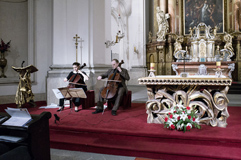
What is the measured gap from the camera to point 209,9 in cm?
1277

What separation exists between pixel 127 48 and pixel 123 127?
10948mm

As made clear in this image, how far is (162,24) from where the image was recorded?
12961 mm

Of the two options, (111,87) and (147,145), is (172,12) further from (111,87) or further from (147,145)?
(147,145)

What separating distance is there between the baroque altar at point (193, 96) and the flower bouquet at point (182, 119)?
0.90 feet

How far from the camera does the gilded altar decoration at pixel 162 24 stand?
12898 millimetres

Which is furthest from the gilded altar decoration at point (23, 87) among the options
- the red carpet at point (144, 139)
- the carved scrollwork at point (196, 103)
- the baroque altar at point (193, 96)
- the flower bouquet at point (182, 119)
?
the flower bouquet at point (182, 119)

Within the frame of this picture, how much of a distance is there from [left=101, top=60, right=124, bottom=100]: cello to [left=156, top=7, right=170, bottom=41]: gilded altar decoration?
26.5 ft

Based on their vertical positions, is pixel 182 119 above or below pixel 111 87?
below

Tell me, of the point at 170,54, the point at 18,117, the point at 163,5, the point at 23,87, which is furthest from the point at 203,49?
the point at 18,117

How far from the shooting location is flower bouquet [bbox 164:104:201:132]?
3754 millimetres

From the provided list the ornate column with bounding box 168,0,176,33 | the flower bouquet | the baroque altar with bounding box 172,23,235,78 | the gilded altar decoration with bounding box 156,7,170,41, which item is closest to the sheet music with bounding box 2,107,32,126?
the flower bouquet

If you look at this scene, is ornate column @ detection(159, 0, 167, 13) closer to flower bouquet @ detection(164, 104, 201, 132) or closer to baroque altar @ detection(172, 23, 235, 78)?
baroque altar @ detection(172, 23, 235, 78)

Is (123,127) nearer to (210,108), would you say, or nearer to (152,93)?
(152,93)

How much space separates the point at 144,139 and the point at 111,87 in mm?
1898
